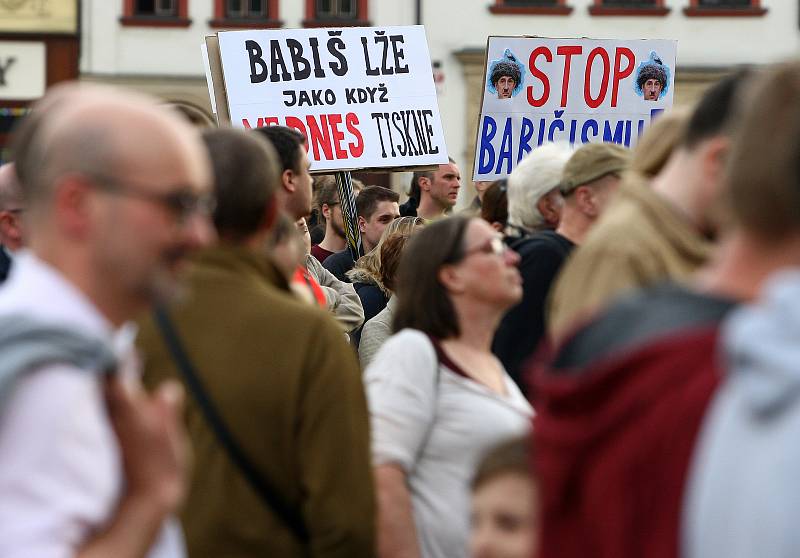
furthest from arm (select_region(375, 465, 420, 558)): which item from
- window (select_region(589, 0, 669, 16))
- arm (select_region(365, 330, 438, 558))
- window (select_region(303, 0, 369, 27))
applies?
window (select_region(589, 0, 669, 16))

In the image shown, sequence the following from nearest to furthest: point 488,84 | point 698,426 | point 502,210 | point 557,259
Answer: point 698,426, point 557,259, point 502,210, point 488,84

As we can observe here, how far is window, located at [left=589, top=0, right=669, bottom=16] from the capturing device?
103 feet

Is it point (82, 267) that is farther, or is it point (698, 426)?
point (82, 267)

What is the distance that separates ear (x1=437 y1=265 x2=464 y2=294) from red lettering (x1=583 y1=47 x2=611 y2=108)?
556cm

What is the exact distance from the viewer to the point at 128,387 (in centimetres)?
229

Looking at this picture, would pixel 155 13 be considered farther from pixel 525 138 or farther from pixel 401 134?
pixel 525 138

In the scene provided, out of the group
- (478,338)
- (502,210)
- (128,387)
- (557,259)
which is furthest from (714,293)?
(502,210)

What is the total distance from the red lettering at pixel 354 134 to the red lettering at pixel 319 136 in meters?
0.13

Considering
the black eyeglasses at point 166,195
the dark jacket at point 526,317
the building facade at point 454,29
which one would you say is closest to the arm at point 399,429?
the dark jacket at point 526,317

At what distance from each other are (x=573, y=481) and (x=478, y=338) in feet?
7.71

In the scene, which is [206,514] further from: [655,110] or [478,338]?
[655,110]

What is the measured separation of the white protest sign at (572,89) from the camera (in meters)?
9.66

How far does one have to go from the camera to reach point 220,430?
3.22m

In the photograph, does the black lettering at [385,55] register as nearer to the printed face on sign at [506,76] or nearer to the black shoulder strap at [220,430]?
the printed face on sign at [506,76]
